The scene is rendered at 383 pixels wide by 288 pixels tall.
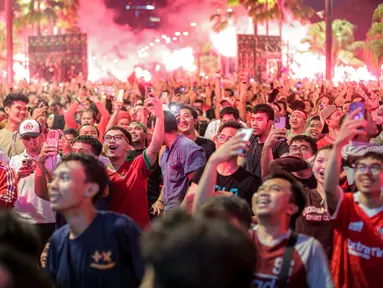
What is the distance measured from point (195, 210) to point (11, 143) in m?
4.59

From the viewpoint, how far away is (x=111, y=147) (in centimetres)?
730

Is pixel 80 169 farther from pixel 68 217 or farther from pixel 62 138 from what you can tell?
pixel 62 138

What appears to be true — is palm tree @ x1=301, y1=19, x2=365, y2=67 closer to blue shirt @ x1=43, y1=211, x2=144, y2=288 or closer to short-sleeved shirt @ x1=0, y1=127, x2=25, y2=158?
short-sleeved shirt @ x1=0, y1=127, x2=25, y2=158

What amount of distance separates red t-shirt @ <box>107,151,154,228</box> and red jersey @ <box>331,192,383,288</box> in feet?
6.59

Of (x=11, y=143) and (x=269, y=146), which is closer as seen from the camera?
(x=269, y=146)

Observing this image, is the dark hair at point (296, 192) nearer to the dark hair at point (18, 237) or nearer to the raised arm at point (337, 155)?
the raised arm at point (337, 155)

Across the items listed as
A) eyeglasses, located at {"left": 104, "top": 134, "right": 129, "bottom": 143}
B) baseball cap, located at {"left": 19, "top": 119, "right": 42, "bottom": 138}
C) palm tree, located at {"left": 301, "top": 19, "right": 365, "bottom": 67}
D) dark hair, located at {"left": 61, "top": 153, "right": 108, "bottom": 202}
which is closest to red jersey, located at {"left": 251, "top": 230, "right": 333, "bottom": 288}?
dark hair, located at {"left": 61, "top": 153, "right": 108, "bottom": 202}

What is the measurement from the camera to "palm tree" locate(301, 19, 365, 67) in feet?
209

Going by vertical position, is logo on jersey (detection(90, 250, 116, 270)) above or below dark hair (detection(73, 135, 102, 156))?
below

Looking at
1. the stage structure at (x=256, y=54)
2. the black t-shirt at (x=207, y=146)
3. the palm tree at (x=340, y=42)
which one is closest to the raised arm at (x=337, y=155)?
the black t-shirt at (x=207, y=146)

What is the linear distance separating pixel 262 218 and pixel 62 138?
10.9 feet

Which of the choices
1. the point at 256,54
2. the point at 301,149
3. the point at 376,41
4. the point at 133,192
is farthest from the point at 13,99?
the point at 376,41

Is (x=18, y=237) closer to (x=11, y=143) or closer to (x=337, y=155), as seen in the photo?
(x=337, y=155)

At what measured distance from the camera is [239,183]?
6559mm
